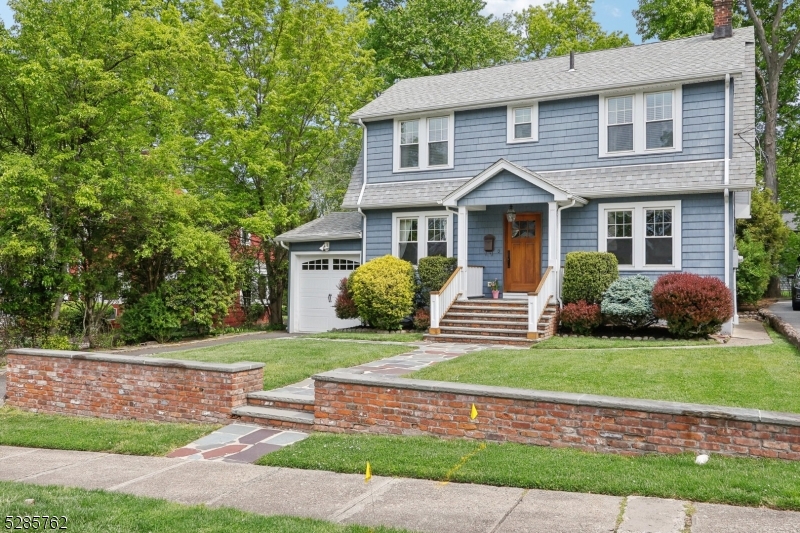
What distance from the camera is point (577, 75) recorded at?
16.5 m

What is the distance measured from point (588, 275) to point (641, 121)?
408 centimetres

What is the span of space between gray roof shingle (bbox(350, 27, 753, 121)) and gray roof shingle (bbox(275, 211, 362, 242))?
3246mm

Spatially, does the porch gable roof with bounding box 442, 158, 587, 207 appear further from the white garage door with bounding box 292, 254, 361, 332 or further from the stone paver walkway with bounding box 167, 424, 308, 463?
the stone paver walkway with bounding box 167, 424, 308, 463

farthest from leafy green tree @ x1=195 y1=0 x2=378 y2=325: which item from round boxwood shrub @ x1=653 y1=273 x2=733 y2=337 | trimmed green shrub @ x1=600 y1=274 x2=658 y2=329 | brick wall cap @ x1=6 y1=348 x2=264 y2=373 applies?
round boxwood shrub @ x1=653 y1=273 x2=733 y2=337

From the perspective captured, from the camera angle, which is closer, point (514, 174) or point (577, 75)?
point (514, 174)

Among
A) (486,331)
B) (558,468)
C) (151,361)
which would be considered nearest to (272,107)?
(486,331)

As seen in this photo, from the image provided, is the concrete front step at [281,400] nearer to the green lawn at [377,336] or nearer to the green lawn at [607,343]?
the green lawn at [607,343]

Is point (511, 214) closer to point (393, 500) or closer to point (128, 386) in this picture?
point (128, 386)

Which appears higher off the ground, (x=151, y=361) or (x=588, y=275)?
(x=588, y=275)

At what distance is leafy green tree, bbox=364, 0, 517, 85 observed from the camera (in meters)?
28.2

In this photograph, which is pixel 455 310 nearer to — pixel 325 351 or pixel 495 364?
pixel 325 351

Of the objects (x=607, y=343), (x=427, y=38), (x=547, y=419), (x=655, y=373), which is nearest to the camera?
(x=547, y=419)

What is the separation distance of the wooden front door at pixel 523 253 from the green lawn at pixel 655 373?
515cm

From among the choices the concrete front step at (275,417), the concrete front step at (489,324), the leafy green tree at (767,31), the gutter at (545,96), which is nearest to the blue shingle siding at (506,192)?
the gutter at (545,96)
